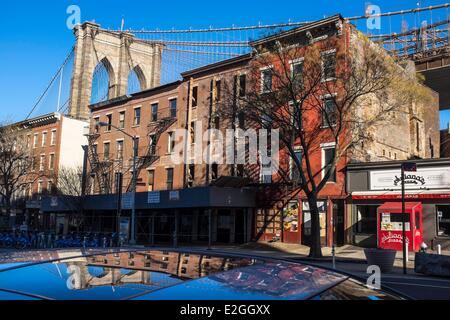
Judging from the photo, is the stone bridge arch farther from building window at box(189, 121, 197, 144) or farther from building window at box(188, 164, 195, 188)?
building window at box(188, 164, 195, 188)

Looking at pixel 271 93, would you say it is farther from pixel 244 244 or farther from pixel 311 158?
pixel 244 244

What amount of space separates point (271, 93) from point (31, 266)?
2295cm

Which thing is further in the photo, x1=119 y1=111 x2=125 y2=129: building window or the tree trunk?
x1=119 y1=111 x2=125 y2=129: building window

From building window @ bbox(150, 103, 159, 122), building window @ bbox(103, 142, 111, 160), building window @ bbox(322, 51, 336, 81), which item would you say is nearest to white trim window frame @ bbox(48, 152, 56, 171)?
building window @ bbox(103, 142, 111, 160)

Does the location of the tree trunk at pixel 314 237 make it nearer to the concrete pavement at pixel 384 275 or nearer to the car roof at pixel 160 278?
the concrete pavement at pixel 384 275

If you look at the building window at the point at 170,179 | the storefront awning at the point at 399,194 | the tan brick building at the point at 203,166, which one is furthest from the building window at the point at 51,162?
the storefront awning at the point at 399,194

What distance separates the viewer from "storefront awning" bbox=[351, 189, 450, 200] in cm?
2583

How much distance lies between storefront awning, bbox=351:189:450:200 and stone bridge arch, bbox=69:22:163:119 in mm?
40050

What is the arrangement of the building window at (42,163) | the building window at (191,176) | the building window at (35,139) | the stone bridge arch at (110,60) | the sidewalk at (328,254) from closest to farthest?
the sidewalk at (328,254)
the building window at (191,176)
the building window at (42,163)
the building window at (35,139)
the stone bridge arch at (110,60)

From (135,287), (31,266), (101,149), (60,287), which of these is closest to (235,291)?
(135,287)

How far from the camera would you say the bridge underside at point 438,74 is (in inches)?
1491

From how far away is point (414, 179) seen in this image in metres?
27.0

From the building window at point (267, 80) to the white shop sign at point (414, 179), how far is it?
8.18 m
